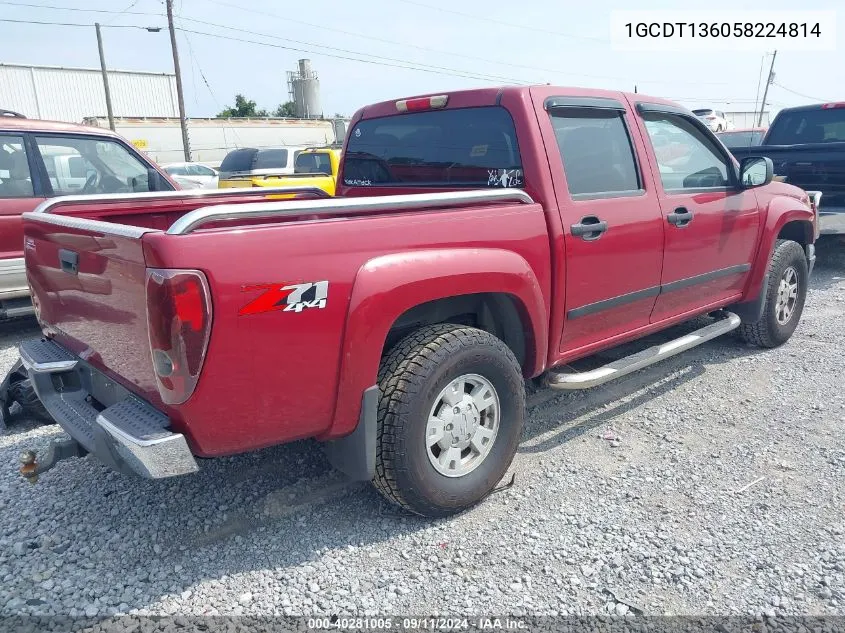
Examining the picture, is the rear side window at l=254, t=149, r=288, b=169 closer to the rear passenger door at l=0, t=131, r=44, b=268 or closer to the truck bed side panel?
the rear passenger door at l=0, t=131, r=44, b=268

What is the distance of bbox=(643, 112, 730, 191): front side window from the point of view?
414 centimetres

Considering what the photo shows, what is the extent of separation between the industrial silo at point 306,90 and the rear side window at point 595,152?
59.1m

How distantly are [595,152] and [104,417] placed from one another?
109 inches

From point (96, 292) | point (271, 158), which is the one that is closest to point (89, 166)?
point (96, 292)

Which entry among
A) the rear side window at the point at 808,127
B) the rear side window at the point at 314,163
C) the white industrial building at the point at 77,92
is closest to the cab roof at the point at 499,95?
the rear side window at the point at 808,127

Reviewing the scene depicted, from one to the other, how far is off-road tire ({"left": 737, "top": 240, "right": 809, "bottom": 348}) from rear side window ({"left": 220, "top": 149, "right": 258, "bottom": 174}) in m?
12.0

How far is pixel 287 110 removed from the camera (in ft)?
231

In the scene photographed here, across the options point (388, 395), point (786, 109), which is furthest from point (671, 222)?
point (786, 109)

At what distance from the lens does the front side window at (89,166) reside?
5906 millimetres

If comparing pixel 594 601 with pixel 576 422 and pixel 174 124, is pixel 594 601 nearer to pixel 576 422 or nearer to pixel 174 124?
pixel 576 422

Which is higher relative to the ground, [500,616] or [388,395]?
[388,395]

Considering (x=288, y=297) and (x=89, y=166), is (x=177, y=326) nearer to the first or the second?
(x=288, y=297)

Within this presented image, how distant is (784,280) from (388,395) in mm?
3951

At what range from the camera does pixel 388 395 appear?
2783mm
